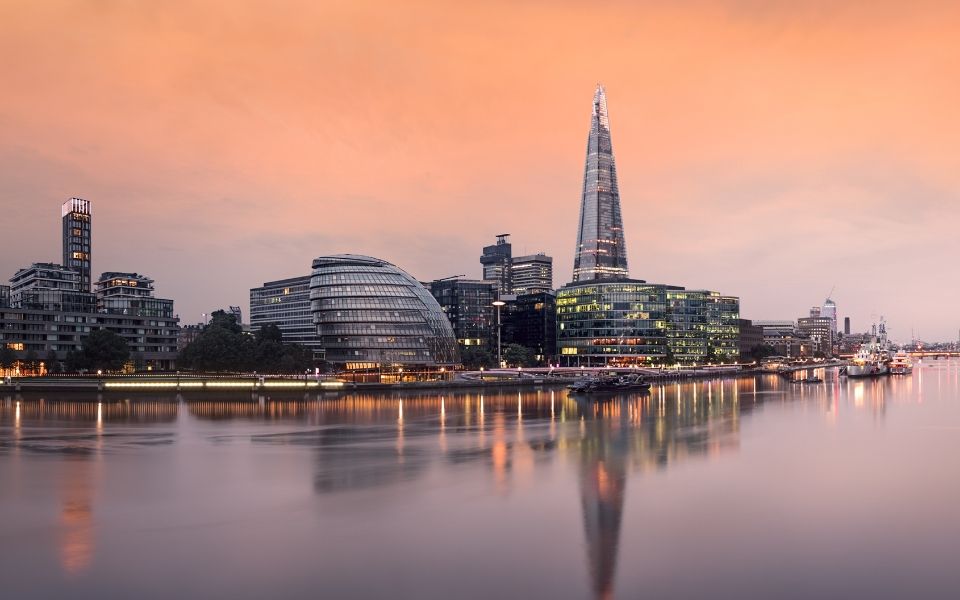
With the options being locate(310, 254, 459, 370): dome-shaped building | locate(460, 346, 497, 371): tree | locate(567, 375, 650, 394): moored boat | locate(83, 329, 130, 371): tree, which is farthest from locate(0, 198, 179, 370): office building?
locate(567, 375, 650, 394): moored boat

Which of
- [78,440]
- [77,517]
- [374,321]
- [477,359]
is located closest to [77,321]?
[374,321]

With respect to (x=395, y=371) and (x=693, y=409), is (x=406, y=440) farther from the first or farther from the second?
(x=395, y=371)

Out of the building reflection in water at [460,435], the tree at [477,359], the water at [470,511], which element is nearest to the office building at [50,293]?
the tree at [477,359]

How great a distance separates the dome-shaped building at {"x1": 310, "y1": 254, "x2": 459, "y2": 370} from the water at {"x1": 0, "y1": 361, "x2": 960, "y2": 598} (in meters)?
74.0

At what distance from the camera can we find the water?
2080 centimetres

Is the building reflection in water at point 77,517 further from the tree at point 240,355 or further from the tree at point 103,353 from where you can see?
the tree at point 103,353

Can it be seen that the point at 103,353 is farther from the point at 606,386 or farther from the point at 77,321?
the point at 606,386

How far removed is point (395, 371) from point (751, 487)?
329 feet

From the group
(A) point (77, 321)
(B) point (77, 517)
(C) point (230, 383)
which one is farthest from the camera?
(A) point (77, 321)

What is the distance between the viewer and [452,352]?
140 meters

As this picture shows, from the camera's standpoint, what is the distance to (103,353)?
110 meters

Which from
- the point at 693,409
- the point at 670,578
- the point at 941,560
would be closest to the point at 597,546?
the point at 670,578

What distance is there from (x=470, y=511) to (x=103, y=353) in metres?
99.8

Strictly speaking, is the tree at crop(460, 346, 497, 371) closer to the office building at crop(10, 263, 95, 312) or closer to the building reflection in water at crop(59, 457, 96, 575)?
the office building at crop(10, 263, 95, 312)
